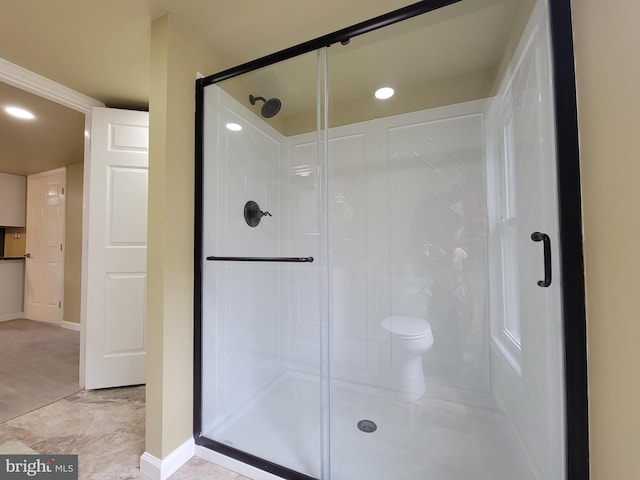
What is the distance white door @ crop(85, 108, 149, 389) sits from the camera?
2117 millimetres

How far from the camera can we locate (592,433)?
2.83ft

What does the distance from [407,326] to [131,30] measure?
2399 mm

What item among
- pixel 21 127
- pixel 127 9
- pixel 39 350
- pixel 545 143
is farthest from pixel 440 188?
pixel 39 350

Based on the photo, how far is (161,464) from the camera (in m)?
1.29

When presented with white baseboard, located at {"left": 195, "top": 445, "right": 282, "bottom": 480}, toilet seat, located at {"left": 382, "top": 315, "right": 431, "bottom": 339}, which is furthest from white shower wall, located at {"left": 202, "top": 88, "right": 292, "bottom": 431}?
toilet seat, located at {"left": 382, "top": 315, "right": 431, "bottom": 339}

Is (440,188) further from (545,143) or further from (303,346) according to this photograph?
(303,346)

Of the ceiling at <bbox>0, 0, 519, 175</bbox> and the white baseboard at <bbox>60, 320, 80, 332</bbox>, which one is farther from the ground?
the ceiling at <bbox>0, 0, 519, 175</bbox>

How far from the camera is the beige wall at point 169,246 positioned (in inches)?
52.4

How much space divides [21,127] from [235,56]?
250cm

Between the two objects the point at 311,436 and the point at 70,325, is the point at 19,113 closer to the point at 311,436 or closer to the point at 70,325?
the point at 70,325

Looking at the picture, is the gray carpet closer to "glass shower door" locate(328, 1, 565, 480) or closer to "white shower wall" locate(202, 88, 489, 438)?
"white shower wall" locate(202, 88, 489, 438)

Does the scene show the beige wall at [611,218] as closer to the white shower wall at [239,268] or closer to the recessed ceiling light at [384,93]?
the recessed ceiling light at [384,93]

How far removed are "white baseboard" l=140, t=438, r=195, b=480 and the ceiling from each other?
7.03 feet

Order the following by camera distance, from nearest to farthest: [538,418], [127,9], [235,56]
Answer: [538,418]
[127,9]
[235,56]
